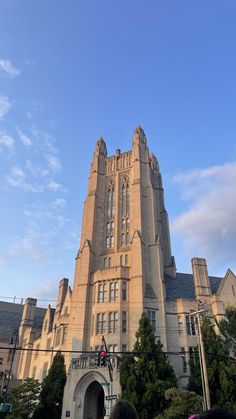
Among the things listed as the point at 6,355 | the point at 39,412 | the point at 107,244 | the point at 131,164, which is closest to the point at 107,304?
the point at 107,244

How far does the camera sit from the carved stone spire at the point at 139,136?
59.7 m

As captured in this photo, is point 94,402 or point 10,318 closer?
point 94,402

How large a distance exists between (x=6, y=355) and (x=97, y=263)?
30.3 m

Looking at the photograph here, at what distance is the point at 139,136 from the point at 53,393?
1652 inches

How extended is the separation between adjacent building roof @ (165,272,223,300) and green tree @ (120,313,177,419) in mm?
13539

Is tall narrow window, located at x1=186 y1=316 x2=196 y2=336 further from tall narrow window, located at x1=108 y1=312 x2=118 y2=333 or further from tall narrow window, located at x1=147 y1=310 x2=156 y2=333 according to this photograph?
tall narrow window, located at x1=108 y1=312 x2=118 y2=333

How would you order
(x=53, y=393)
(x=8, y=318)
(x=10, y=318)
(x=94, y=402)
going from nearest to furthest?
(x=53, y=393), (x=94, y=402), (x=8, y=318), (x=10, y=318)

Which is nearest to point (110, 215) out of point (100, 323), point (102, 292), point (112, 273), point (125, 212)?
point (125, 212)

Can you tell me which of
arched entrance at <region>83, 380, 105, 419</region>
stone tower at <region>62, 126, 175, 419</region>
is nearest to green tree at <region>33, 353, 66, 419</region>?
stone tower at <region>62, 126, 175, 419</region>

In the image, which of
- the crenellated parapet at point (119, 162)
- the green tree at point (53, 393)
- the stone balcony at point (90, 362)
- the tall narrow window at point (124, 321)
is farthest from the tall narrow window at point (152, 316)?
the crenellated parapet at point (119, 162)

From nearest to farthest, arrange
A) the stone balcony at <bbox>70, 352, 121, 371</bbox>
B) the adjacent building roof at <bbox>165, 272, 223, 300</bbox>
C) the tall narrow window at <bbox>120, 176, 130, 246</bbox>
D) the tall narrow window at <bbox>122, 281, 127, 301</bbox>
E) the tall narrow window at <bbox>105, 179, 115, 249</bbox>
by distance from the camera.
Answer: the stone balcony at <bbox>70, 352, 121, 371</bbox>
the tall narrow window at <bbox>122, 281, 127, 301</bbox>
the adjacent building roof at <bbox>165, 272, 223, 300</bbox>
the tall narrow window at <bbox>120, 176, 130, 246</bbox>
the tall narrow window at <bbox>105, 179, 115, 249</bbox>

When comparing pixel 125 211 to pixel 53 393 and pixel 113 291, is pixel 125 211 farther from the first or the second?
pixel 53 393

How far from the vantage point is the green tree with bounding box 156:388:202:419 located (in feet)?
82.7

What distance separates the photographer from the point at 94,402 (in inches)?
1457
